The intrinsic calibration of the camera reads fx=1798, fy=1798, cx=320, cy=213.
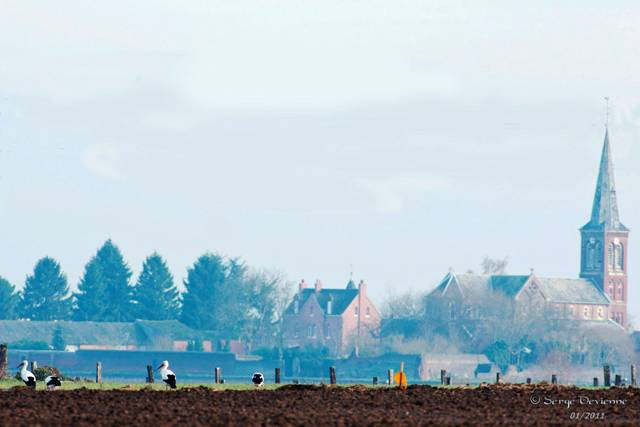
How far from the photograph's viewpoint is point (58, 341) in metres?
183

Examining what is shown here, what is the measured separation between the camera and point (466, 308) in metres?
197

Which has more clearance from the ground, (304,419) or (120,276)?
(120,276)

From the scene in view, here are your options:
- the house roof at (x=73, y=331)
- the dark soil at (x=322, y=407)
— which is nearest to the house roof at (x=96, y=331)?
the house roof at (x=73, y=331)

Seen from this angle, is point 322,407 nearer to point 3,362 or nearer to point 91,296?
point 3,362

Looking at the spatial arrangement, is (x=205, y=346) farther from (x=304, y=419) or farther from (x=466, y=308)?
(x=304, y=419)

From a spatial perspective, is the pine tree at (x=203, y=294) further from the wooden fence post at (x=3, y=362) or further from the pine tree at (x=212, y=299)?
the wooden fence post at (x=3, y=362)

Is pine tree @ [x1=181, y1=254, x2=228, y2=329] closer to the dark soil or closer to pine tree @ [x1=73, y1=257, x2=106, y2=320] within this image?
pine tree @ [x1=73, y1=257, x2=106, y2=320]

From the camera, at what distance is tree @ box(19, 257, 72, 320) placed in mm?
193750

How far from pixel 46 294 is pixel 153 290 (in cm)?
1177

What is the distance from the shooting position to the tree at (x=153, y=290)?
19838cm

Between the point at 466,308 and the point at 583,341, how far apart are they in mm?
13597

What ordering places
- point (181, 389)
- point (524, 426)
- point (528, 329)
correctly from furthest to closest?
1. point (528, 329)
2. point (181, 389)
3. point (524, 426)

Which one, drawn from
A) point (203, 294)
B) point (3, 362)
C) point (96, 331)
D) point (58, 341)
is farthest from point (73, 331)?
point (3, 362)

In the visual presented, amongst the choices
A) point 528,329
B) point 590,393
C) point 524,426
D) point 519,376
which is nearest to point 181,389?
point 590,393
